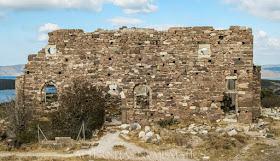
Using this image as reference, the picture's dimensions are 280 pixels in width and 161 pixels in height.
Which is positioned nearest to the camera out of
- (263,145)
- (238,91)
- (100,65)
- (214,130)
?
(263,145)

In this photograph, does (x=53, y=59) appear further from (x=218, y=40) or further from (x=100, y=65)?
(x=218, y=40)

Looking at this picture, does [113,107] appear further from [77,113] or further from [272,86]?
[272,86]

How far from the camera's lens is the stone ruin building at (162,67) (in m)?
15.0

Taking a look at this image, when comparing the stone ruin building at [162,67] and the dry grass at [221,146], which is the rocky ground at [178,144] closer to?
the dry grass at [221,146]

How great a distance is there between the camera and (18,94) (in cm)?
1681

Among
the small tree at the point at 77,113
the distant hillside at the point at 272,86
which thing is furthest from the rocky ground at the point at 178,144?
the distant hillside at the point at 272,86

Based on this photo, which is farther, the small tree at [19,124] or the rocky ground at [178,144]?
the small tree at [19,124]

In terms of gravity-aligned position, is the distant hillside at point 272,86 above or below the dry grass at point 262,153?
above

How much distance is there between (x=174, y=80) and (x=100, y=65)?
431 centimetres

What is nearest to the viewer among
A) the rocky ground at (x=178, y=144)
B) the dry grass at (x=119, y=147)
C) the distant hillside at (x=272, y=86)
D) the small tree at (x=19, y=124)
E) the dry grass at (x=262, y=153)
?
the dry grass at (x=262, y=153)

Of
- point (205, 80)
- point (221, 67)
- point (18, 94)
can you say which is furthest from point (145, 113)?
point (18, 94)

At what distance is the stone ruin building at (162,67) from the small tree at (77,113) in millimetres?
1800

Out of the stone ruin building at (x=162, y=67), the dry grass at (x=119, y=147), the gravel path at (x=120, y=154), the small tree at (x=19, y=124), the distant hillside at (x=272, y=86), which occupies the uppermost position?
the stone ruin building at (x=162, y=67)

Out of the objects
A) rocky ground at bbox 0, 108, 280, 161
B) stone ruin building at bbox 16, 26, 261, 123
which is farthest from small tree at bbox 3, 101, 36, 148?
stone ruin building at bbox 16, 26, 261, 123
